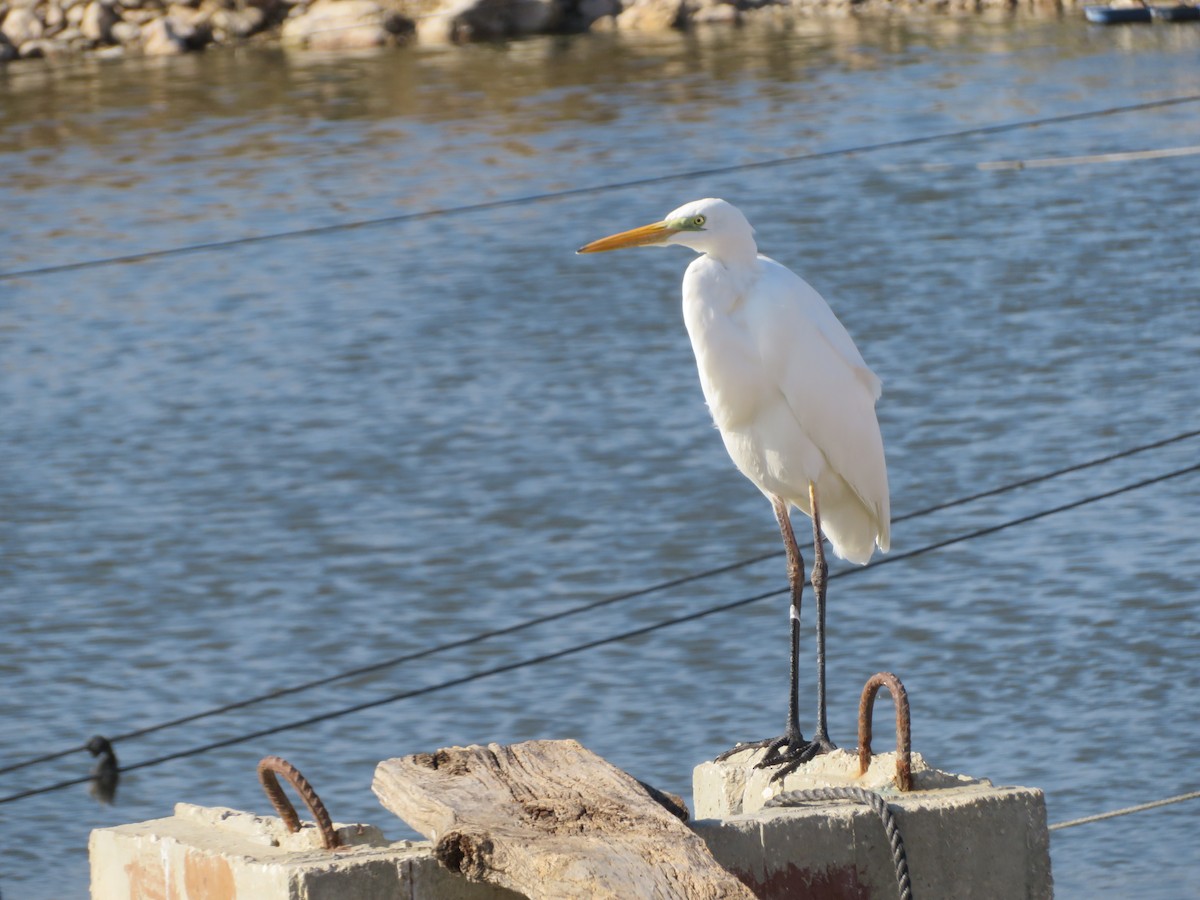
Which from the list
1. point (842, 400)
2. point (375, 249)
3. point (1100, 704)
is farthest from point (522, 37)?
point (842, 400)

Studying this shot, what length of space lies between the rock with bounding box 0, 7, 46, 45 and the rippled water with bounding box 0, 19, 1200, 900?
760 centimetres

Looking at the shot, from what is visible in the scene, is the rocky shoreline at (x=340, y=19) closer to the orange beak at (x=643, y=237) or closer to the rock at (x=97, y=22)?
the rock at (x=97, y=22)

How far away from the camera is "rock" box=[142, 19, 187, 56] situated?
31.1 m

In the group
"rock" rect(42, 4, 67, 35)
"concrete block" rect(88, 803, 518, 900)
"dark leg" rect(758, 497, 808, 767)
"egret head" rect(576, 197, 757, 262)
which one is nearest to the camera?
"concrete block" rect(88, 803, 518, 900)

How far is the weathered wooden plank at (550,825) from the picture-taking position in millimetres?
2918

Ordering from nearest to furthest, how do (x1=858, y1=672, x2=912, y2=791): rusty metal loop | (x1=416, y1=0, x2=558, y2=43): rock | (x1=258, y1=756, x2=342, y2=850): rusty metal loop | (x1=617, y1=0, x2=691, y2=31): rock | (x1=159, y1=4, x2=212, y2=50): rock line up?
(x1=258, y1=756, x2=342, y2=850): rusty metal loop
(x1=858, y1=672, x2=912, y2=791): rusty metal loop
(x1=416, y1=0, x2=558, y2=43): rock
(x1=617, y1=0, x2=691, y2=31): rock
(x1=159, y1=4, x2=212, y2=50): rock

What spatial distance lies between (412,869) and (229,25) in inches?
1168

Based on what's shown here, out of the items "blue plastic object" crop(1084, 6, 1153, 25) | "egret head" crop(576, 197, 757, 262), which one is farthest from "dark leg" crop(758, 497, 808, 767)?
"blue plastic object" crop(1084, 6, 1153, 25)

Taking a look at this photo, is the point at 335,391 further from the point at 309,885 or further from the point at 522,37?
the point at 522,37

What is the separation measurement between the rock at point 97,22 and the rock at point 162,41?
67 cm

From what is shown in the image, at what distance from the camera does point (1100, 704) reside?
9.28 metres

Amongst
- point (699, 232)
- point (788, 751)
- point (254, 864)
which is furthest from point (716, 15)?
point (254, 864)

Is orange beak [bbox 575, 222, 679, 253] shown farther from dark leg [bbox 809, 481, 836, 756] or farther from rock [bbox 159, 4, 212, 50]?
rock [bbox 159, 4, 212, 50]

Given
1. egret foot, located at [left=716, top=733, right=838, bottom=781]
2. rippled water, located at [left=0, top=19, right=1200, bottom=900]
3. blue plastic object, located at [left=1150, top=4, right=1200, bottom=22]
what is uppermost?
egret foot, located at [left=716, top=733, right=838, bottom=781]
